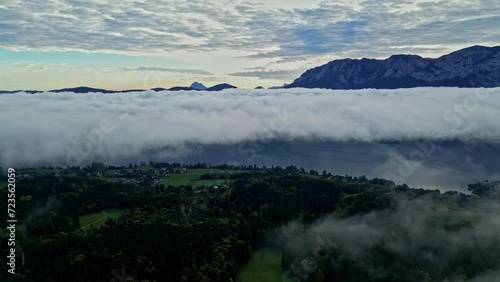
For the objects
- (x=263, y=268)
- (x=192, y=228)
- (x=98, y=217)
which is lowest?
(x=263, y=268)

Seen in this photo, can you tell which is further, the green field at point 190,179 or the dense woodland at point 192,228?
the green field at point 190,179

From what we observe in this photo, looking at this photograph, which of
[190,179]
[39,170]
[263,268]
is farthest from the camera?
[39,170]

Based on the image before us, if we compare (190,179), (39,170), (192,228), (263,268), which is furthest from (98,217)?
(39,170)

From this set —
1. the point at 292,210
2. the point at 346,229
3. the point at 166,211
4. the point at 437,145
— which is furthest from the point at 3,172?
the point at 437,145

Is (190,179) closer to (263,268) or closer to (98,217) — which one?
(98,217)

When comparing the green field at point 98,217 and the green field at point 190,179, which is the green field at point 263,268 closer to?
the green field at point 98,217

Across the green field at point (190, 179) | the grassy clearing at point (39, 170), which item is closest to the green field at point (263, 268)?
the green field at point (190, 179)

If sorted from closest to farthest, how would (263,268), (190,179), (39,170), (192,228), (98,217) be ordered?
1. (263,268)
2. (192,228)
3. (98,217)
4. (190,179)
5. (39,170)
